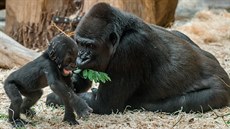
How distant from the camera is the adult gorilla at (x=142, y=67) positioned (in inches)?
154

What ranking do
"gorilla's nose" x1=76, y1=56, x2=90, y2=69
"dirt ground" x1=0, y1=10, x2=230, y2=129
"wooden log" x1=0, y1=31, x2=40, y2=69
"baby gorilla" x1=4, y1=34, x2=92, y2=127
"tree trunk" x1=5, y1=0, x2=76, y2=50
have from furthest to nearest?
"tree trunk" x1=5, y1=0, x2=76, y2=50 < "wooden log" x1=0, y1=31, x2=40, y2=69 < "gorilla's nose" x1=76, y1=56, x2=90, y2=69 < "dirt ground" x1=0, y1=10, x2=230, y2=129 < "baby gorilla" x1=4, y1=34, x2=92, y2=127

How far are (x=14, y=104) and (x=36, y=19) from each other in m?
3.33

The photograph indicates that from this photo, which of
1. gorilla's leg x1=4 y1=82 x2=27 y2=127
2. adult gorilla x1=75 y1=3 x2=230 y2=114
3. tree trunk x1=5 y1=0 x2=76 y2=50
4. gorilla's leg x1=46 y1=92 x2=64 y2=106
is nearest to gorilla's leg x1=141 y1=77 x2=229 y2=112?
adult gorilla x1=75 y1=3 x2=230 y2=114

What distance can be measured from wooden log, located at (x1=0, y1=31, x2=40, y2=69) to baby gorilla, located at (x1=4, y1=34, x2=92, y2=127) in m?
1.85

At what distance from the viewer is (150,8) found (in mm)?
6527

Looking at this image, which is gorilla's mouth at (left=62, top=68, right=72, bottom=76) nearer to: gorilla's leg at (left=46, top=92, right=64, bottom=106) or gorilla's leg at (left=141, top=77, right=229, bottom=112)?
gorilla's leg at (left=46, top=92, right=64, bottom=106)

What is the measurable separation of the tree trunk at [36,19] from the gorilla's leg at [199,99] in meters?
2.82

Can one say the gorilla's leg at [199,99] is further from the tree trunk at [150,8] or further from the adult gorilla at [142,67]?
the tree trunk at [150,8]

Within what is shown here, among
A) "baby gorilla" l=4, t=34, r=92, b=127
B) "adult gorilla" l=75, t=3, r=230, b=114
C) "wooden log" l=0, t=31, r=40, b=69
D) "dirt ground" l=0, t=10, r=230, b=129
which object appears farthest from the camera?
"wooden log" l=0, t=31, r=40, b=69

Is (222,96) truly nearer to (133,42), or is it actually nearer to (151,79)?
(151,79)

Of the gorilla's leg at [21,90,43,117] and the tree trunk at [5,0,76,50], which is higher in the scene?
the gorilla's leg at [21,90,43,117]

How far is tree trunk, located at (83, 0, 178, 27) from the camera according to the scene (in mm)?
6078

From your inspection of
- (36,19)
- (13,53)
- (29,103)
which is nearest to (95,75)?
(29,103)

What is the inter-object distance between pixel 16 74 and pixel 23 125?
0.36 metres
